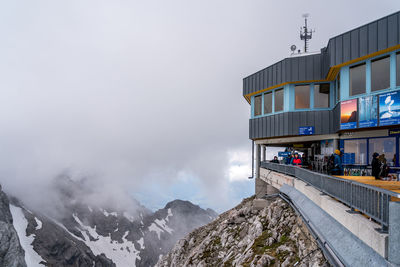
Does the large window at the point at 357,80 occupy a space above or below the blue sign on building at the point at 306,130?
above

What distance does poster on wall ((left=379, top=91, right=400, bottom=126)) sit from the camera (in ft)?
49.3

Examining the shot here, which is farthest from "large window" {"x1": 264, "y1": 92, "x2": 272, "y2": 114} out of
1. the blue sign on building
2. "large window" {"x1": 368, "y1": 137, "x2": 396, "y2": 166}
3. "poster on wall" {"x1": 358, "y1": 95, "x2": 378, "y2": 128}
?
"large window" {"x1": 368, "y1": 137, "x2": 396, "y2": 166}

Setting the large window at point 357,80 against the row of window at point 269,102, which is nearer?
the large window at point 357,80

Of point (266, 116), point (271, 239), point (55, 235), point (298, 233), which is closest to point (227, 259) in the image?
point (271, 239)

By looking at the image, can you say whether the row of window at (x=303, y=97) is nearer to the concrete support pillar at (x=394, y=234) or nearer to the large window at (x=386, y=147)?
the large window at (x=386, y=147)

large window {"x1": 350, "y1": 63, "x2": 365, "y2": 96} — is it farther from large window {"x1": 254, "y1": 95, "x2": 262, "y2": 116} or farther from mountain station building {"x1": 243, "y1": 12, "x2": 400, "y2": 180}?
large window {"x1": 254, "y1": 95, "x2": 262, "y2": 116}

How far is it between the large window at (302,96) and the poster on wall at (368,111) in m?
6.32

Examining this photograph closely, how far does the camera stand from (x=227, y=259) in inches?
547

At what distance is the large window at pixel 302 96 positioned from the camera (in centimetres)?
2312

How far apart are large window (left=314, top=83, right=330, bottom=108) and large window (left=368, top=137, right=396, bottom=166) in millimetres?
5636

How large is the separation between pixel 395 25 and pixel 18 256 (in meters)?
146

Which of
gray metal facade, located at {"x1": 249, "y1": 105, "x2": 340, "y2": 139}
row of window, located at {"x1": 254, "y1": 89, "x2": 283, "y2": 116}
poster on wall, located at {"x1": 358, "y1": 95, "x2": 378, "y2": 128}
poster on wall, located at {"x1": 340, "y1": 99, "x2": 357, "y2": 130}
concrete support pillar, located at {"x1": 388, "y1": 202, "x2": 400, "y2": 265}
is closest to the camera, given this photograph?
concrete support pillar, located at {"x1": 388, "y1": 202, "x2": 400, "y2": 265}

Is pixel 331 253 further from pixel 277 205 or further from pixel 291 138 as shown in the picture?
pixel 291 138

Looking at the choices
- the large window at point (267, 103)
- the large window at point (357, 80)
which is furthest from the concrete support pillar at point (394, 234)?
the large window at point (267, 103)
